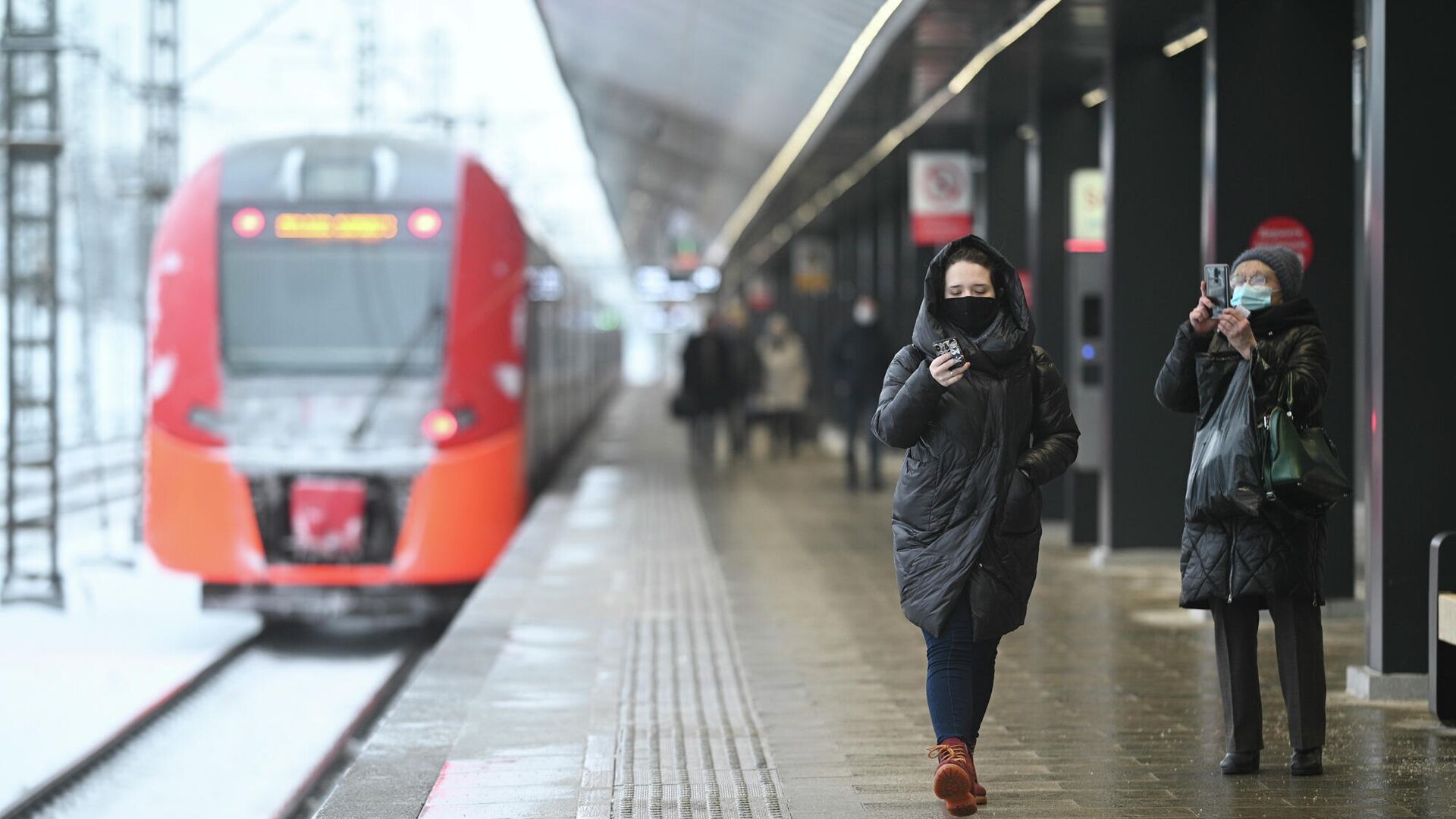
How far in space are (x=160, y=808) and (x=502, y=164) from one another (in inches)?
1024

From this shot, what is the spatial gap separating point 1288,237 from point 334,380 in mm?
5758

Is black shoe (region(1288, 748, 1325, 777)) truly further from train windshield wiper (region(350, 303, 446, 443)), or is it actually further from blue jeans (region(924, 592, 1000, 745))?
train windshield wiper (region(350, 303, 446, 443))

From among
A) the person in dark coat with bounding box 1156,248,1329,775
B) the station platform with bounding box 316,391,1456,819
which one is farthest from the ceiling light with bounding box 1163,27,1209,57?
the person in dark coat with bounding box 1156,248,1329,775

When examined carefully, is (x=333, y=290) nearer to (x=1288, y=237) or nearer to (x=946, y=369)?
(x=1288, y=237)

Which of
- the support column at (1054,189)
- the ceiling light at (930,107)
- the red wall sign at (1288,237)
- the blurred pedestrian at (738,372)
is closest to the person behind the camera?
the red wall sign at (1288,237)

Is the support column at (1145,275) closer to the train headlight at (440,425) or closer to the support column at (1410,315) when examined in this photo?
the train headlight at (440,425)

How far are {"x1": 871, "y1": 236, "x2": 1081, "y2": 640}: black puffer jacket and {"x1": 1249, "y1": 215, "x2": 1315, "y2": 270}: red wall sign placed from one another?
175 inches

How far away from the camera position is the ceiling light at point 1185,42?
10.9m

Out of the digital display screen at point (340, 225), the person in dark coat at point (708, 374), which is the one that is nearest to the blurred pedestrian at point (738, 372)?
the person in dark coat at point (708, 374)

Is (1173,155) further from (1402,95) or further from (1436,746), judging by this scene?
(1436,746)

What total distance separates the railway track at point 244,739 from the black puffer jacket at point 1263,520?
12.2ft

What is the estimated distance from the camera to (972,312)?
5.07 metres

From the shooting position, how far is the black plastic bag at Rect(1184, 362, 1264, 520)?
5.37m

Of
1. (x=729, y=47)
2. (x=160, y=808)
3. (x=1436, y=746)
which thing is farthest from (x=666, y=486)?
(x=1436, y=746)
